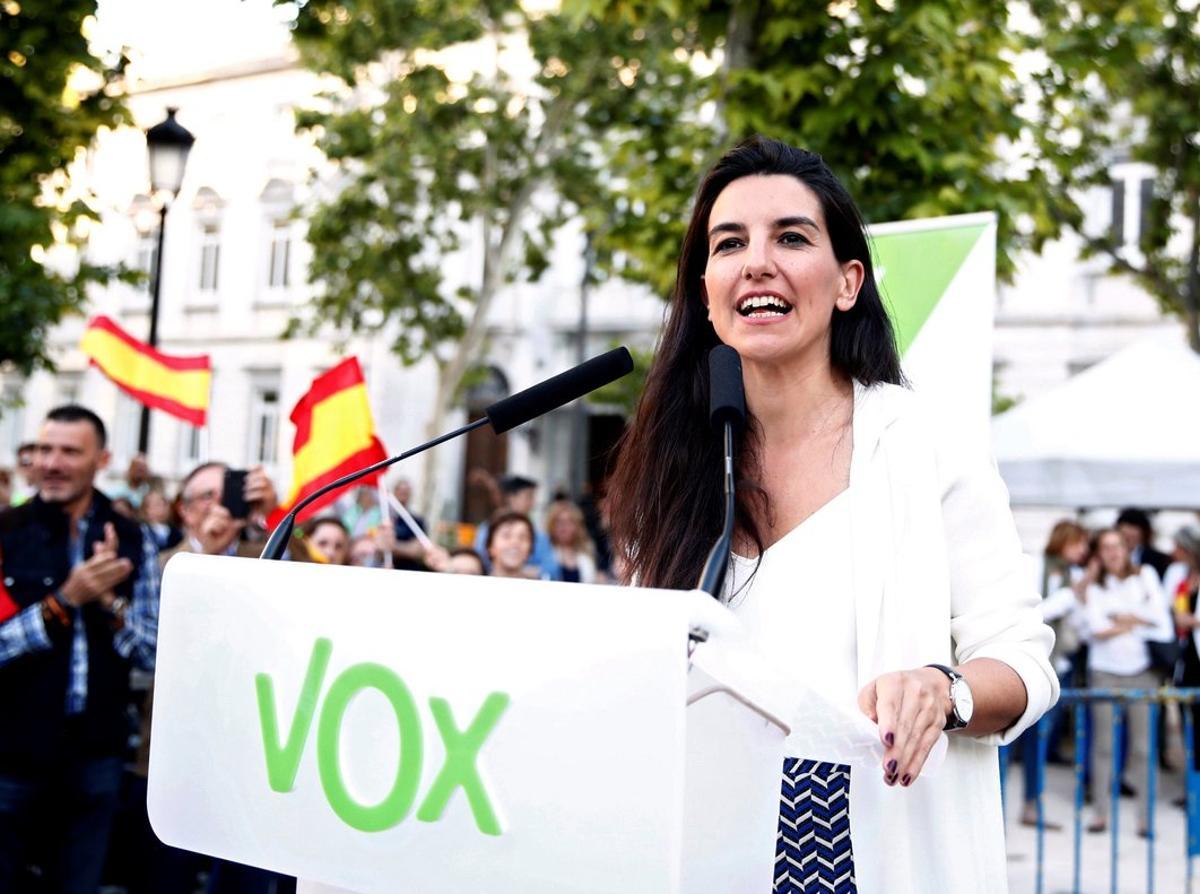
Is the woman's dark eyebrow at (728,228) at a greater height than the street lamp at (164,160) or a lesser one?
lesser

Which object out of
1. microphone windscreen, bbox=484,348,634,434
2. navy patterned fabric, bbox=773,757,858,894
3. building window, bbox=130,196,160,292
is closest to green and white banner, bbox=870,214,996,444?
microphone windscreen, bbox=484,348,634,434

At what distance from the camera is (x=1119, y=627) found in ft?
30.5

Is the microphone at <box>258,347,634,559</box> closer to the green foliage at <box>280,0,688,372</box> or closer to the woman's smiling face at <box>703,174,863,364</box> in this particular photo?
the woman's smiling face at <box>703,174,863,364</box>

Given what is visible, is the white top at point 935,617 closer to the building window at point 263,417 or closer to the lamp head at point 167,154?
the lamp head at point 167,154

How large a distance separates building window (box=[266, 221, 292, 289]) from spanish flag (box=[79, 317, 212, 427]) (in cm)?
2384

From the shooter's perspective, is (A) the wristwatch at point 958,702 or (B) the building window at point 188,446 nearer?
(A) the wristwatch at point 958,702

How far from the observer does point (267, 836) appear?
174 centimetres

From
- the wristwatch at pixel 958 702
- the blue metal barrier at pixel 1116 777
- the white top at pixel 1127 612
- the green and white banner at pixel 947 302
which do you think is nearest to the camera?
the wristwatch at pixel 958 702

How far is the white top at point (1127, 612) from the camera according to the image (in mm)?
9289

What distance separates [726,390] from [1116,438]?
25.4ft

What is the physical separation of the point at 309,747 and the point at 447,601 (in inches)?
11.4

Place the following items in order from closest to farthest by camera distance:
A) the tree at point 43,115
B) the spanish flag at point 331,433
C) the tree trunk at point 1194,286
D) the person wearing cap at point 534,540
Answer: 1. the spanish flag at point 331,433
2. the tree at point 43,115
3. the person wearing cap at point 534,540
4. the tree trunk at point 1194,286

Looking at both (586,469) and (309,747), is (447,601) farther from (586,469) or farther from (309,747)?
(586,469)

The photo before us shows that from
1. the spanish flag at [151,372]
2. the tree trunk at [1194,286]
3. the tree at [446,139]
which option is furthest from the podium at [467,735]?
the tree at [446,139]
